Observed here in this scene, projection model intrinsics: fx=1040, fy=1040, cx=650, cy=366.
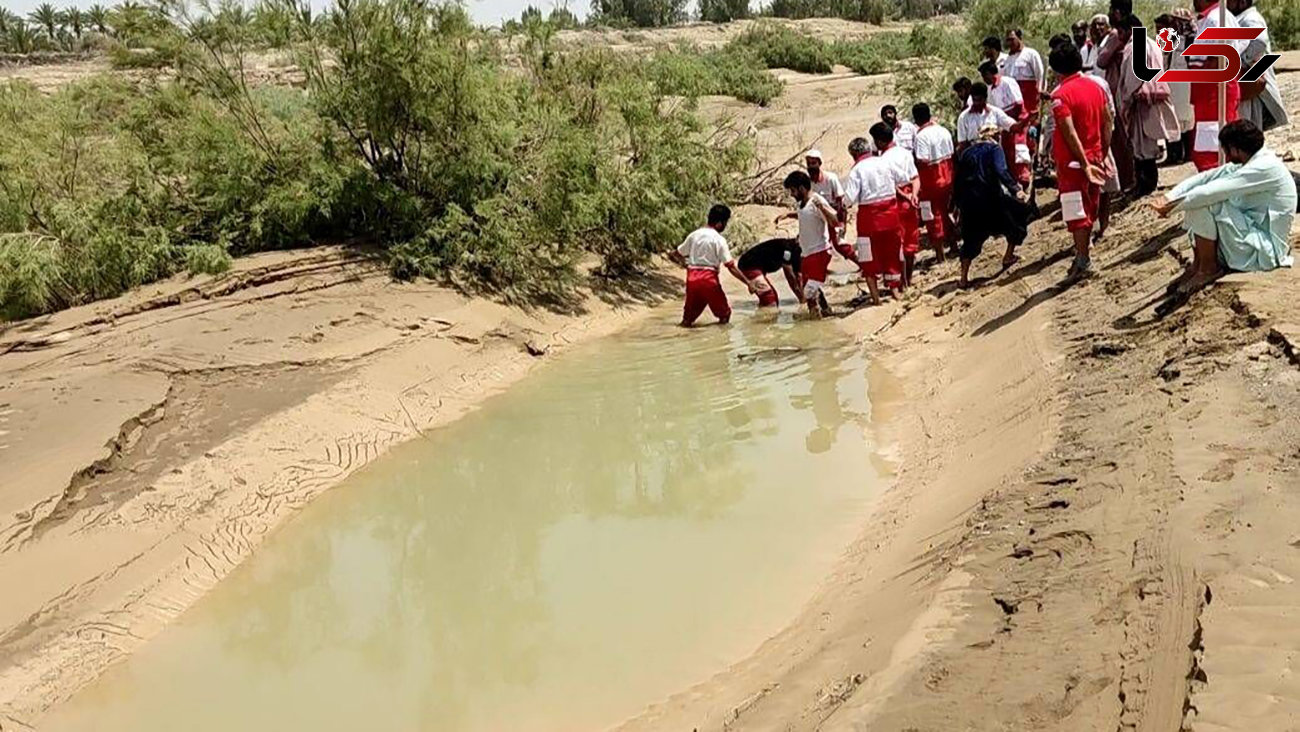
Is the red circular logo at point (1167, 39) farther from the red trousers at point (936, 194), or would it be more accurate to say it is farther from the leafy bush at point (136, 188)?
the leafy bush at point (136, 188)

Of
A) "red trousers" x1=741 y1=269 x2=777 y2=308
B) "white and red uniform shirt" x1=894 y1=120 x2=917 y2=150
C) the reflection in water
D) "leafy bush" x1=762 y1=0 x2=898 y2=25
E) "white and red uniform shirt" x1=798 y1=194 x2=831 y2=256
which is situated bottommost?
the reflection in water

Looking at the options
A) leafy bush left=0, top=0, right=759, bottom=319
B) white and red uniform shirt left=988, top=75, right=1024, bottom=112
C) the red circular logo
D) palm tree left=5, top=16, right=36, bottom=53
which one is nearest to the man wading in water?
leafy bush left=0, top=0, right=759, bottom=319

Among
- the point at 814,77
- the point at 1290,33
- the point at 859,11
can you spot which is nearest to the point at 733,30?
the point at 859,11

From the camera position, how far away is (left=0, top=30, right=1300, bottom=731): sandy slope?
3334mm

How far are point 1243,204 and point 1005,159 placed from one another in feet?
11.5

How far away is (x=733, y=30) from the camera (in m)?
42.0

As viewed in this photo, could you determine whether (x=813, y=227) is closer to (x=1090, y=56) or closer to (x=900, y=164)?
(x=900, y=164)

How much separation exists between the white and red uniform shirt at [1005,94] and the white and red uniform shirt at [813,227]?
6.73 ft

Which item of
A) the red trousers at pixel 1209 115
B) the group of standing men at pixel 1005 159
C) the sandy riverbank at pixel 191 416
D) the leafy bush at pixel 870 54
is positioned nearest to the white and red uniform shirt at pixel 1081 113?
the group of standing men at pixel 1005 159

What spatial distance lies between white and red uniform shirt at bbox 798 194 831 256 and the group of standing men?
0.01m

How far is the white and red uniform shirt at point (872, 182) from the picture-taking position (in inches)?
361

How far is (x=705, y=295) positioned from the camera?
34.0 ft

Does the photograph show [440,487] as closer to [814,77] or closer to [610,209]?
[610,209]

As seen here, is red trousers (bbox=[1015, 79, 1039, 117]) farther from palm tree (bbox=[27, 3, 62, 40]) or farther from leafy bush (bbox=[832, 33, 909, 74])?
palm tree (bbox=[27, 3, 62, 40])
